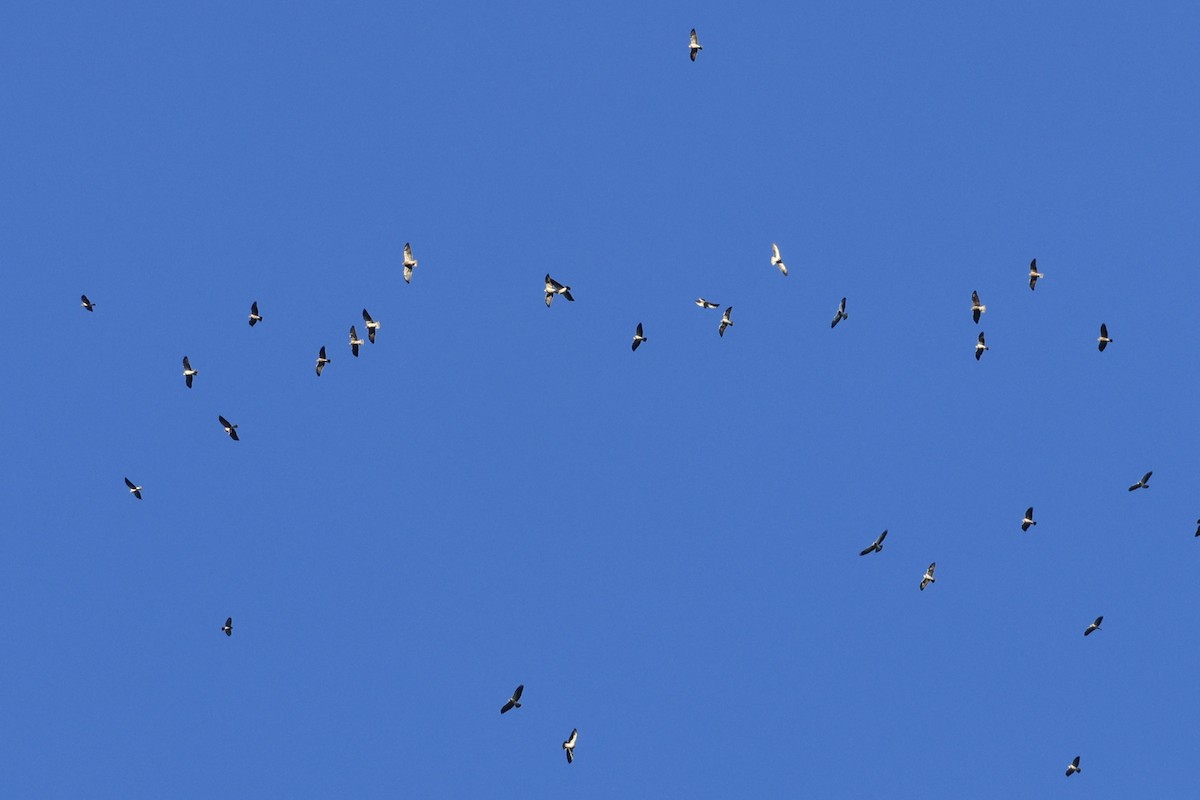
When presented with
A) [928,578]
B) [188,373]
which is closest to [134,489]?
[188,373]

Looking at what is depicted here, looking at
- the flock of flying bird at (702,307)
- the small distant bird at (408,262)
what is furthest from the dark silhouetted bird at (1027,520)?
the small distant bird at (408,262)

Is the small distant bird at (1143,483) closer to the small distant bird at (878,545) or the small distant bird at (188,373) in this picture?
the small distant bird at (878,545)

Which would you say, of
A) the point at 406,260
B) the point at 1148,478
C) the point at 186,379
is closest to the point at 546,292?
the point at 406,260

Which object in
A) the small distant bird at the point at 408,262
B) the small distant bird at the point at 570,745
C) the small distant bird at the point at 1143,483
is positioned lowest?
the small distant bird at the point at 570,745

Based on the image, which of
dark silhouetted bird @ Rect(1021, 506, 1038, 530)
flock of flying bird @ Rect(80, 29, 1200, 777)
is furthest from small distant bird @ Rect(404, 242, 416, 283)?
dark silhouetted bird @ Rect(1021, 506, 1038, 530)

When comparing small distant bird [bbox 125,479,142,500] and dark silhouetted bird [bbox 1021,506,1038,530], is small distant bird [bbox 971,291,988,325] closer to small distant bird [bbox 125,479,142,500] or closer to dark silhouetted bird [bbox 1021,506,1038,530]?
dark silhouetted bird [bbox 1021,506,1038,530]

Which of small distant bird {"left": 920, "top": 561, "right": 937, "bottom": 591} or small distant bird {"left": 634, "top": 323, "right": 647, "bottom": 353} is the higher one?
small distant bird {"left": 634, "top": 323, "right": 647, "bottom": 353}

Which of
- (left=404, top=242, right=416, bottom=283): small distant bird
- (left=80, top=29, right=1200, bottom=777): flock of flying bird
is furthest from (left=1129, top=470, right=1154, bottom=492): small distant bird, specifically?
(left=404, top=242, right=416, bottom=283): small distant bird

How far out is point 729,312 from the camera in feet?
372

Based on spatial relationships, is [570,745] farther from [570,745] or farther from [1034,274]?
[1034,274]

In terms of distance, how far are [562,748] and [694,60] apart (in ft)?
134

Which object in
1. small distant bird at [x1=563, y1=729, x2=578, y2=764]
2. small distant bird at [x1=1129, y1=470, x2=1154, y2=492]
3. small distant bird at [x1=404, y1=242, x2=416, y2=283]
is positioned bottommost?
small distant bird at [x1=563, y1=729, x2=578, y2=764]

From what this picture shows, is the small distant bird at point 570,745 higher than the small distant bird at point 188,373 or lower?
lower

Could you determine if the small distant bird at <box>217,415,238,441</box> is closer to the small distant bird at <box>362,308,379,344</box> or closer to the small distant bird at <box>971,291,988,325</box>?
the small distant bird at <box>362,308,379,344</box>
